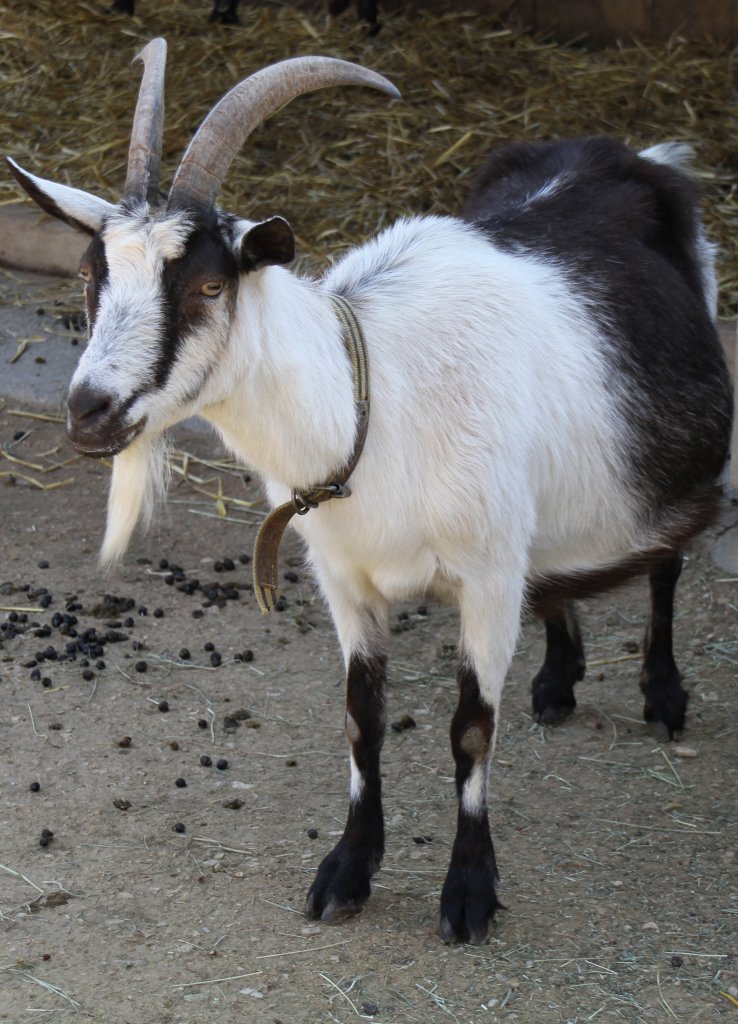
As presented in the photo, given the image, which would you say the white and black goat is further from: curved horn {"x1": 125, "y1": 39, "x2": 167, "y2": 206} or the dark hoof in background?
the dark hoof in background

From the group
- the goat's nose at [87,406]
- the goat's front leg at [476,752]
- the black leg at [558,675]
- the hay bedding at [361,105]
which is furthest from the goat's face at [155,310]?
the hay bedding at [361,105]

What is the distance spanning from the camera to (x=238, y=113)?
2.81 m

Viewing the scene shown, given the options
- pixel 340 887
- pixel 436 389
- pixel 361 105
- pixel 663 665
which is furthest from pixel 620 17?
pixel 340 887

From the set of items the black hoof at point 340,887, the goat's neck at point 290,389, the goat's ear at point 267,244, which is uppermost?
the goat's ear at point 267,244

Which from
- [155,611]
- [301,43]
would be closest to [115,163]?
[301,43]

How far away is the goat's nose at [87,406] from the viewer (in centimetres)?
260

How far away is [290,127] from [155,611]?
311 centimetres

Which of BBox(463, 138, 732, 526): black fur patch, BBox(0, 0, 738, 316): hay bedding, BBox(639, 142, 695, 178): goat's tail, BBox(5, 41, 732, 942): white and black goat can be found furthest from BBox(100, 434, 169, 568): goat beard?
BBox(0, 0, 738, 316): hay bedding

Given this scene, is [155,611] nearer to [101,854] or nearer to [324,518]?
[101,854]

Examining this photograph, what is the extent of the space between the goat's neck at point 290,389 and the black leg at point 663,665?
138 cm

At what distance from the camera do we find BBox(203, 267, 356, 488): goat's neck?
286 centimetres

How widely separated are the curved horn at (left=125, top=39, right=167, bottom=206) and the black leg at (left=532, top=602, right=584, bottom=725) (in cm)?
179

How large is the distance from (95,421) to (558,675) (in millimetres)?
1859

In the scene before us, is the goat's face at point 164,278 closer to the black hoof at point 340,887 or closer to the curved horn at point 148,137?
the curved horn at point 148,137
